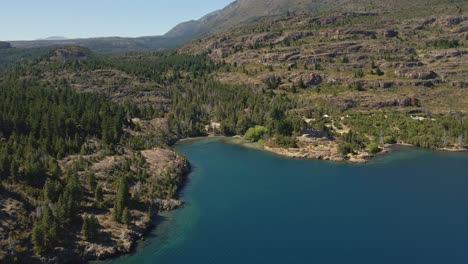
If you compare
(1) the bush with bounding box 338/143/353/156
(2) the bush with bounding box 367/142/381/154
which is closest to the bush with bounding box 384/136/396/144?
(2) the bush with bounding box 367/142/381/154

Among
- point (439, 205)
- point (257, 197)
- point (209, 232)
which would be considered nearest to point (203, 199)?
point (257, 197)

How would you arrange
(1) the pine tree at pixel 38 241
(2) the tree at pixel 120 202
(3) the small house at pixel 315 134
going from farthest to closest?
(3) the small house at pixel 315 134
(2) the tree at pixel 120 202
(1) the pine tree at pixel 38 241

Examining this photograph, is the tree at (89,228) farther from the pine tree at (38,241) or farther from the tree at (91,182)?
the tree at (91,182)

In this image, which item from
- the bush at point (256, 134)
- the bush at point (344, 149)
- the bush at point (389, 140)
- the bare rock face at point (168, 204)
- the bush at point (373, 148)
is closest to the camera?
the bare rock face at point (168, 204)

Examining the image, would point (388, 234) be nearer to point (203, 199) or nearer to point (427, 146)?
point (203, 199)

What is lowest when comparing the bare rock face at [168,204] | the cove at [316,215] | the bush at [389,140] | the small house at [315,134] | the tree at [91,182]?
the cove at [316,215]

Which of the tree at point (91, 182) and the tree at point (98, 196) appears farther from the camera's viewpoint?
the tree at point (91, 182)

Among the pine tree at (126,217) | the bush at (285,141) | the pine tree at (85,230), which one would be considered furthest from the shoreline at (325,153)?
the pine tree at (85,230)

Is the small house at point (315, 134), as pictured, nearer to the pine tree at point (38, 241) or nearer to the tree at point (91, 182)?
the tree at point (91, 182)

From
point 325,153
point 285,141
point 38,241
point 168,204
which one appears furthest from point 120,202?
point 285,141

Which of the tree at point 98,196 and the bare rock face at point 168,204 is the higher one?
the tree at point 98,196
